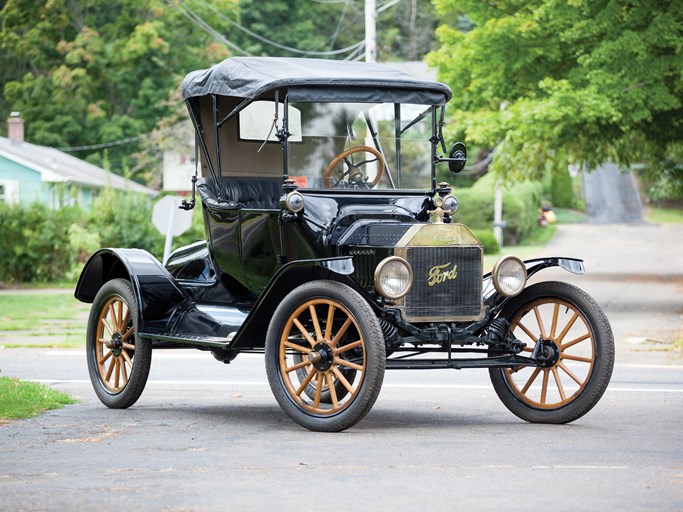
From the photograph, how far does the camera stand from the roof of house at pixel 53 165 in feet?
153

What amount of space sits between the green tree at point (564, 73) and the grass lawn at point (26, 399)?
13420 mm

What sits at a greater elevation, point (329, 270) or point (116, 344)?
point (329, 270)

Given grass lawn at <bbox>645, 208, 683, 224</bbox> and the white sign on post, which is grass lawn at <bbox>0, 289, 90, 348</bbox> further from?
grass lawn at <bbox>645, 208, 683, 224</bbox>

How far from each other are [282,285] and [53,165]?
3969cm

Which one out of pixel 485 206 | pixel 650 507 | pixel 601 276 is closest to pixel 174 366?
pixel 650 507

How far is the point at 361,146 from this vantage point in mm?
10312

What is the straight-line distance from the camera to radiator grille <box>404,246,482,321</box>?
896 centimetres

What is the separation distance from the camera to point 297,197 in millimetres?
9398

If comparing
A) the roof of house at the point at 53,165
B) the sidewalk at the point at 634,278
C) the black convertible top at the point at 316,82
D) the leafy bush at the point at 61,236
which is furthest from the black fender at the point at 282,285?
the roof of house at the point at 53,165

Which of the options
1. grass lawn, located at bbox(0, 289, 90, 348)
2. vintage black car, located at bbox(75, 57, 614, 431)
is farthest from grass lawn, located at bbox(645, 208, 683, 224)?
vintage black car, located at bbox(75, 57, 614, 431)

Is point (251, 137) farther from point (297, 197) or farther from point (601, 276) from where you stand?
point (601, 276)

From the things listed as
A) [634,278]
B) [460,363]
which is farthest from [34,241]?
[460,363]

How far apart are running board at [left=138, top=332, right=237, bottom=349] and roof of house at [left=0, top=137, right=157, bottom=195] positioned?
3429 centimetres

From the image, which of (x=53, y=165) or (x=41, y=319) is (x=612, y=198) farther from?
(x=41, y=319)
